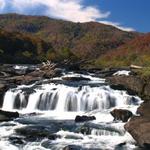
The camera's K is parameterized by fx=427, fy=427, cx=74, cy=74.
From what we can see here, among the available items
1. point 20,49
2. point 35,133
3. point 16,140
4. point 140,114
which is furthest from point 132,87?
point 20,49

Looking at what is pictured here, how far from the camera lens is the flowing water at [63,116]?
2881cm

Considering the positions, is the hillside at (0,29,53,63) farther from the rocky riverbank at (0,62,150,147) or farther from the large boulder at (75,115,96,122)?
the large boulder at (75,115,96,122)

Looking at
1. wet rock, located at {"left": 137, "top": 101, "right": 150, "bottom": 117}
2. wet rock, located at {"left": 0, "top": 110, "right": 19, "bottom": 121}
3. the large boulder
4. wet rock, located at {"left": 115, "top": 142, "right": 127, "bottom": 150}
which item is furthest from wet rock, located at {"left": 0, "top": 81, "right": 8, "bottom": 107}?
wet rock, located at {"left": 115, "top": 142, "right": 127, "bottom": 150}

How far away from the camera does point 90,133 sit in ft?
102

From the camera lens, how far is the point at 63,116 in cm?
3997

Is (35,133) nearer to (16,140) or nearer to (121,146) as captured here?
(16,140)

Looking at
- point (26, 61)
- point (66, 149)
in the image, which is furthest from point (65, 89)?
point (26, 61)

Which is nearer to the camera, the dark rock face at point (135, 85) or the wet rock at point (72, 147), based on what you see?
the wet rock at point (72, 147)

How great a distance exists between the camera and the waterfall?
140 ft

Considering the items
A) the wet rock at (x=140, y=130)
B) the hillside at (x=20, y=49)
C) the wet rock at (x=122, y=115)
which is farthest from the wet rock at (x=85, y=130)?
the hillside at (x=20, y=49)

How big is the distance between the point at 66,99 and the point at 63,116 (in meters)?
Result: 4.03

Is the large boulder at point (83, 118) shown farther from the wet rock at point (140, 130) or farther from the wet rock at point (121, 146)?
the wet rock at point (140, 130)

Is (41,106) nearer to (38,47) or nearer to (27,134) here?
(27,134)

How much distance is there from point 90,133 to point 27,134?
4.57 meters
